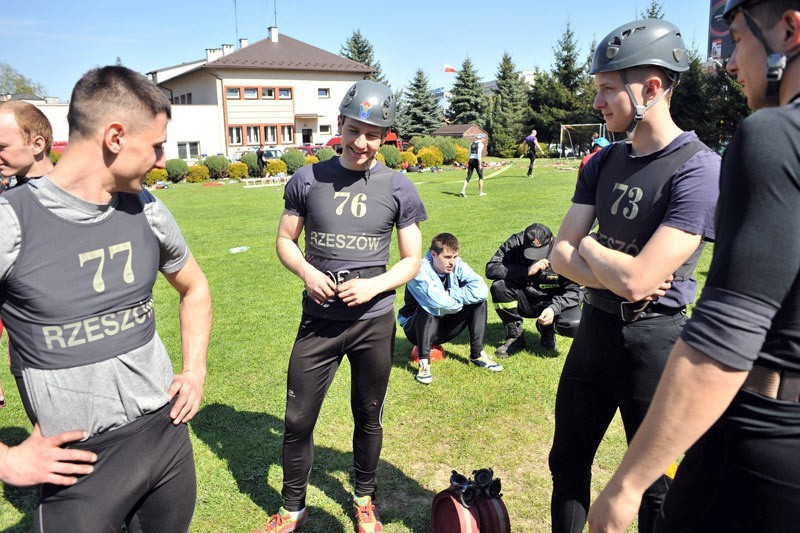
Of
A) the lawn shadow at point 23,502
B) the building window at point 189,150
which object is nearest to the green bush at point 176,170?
the building window at point 189,150

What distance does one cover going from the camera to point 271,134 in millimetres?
48438

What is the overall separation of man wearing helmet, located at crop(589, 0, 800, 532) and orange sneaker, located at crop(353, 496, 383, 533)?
235 centimetres

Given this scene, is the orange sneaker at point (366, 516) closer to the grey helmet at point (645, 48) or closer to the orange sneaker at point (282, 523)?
the orange sneaker at point (282, 523)

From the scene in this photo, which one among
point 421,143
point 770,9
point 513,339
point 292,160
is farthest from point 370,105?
point 421,143

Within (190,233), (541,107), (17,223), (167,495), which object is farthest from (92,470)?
(541,107)

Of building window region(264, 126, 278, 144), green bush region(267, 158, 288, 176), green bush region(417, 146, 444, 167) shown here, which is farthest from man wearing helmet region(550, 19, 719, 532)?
building window region(264, 126, 278, 144)

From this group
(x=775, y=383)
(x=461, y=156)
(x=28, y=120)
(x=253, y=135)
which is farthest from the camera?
(x=253, y=135)

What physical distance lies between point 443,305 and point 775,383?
4516 mm

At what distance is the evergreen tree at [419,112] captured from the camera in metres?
55.0

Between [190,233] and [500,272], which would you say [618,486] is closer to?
[500,272]

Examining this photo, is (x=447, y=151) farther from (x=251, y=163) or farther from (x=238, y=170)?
(x=238, y=170)

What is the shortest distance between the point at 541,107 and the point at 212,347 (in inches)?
1858

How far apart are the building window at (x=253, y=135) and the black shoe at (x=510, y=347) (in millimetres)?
44028

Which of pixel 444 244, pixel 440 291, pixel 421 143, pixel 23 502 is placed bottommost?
pixel 23 502
